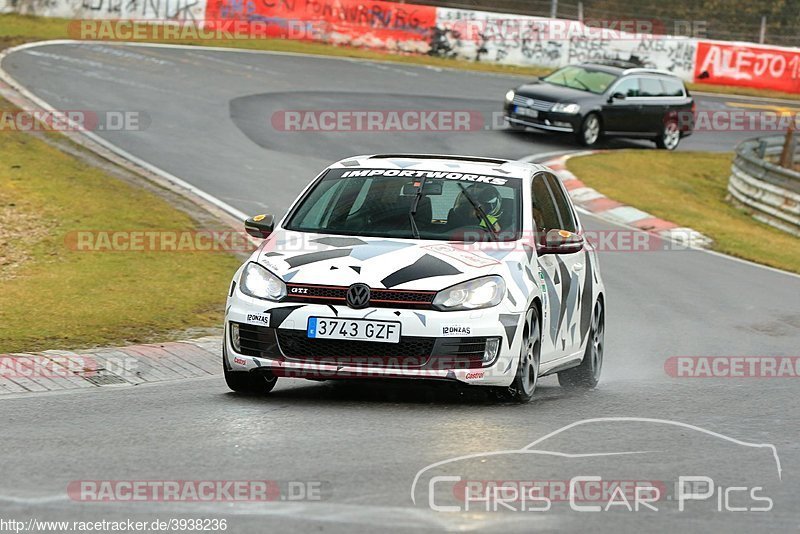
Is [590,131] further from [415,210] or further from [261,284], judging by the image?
[261,284]

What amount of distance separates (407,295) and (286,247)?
1024 mm

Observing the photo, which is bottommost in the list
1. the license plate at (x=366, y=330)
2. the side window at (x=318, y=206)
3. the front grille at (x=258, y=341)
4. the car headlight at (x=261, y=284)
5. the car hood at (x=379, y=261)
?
the front grille at (x=258, y=341)

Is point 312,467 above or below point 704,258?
above

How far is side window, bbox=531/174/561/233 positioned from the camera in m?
9.48

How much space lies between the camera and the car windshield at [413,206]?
29.7 feet


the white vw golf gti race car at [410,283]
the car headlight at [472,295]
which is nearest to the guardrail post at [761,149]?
the white vw golf gti race car at [410,283]

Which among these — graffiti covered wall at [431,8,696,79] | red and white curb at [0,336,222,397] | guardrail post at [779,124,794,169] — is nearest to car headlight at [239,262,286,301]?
red and white curb at [0,336,222,397]

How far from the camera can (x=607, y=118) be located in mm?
29531

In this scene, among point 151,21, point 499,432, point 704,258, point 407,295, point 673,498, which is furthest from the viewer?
point 151,21

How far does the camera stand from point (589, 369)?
33.8 ft

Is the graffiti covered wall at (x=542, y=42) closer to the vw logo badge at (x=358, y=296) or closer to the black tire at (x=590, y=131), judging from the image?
the black tire at (x=590, y=131)

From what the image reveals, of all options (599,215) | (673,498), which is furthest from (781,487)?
(599,215)

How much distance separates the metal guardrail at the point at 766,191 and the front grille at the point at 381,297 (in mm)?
17212

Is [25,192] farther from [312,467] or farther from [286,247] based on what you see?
[312,467]
